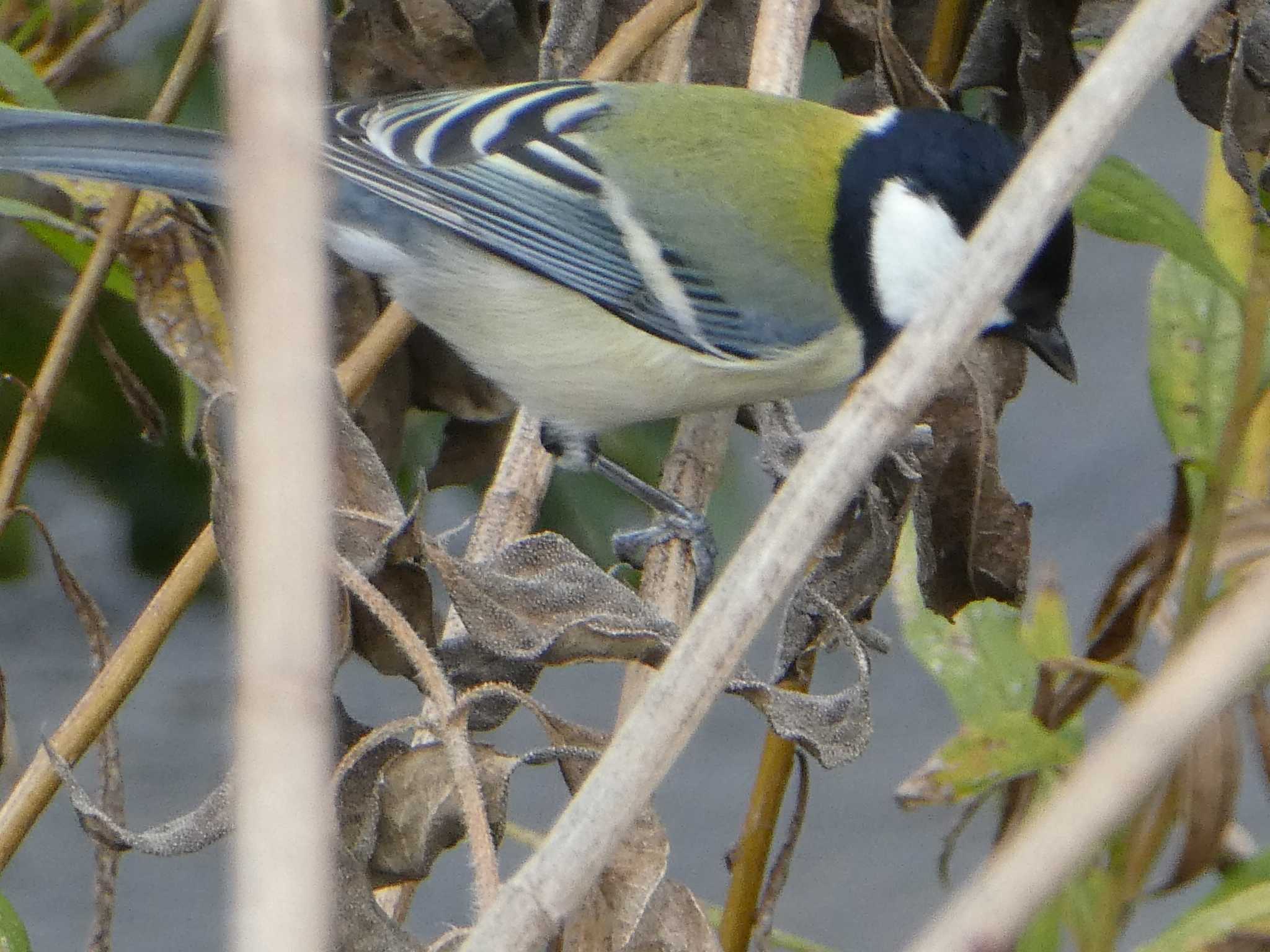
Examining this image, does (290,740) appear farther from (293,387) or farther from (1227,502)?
(1227,502)

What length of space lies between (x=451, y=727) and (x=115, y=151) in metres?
0.81

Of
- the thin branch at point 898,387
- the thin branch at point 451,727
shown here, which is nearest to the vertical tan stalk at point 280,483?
the thin branch at point 898,387

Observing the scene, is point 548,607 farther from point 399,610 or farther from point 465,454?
point 465,454

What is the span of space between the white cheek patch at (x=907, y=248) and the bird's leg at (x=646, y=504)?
33 centimetres

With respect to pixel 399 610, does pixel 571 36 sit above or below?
above

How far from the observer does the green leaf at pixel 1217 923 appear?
960 millimetres

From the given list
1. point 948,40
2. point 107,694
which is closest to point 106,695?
point 107,694

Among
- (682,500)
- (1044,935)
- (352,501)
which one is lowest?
(1044,935)

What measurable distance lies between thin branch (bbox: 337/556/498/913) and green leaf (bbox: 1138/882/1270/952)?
1.41ft

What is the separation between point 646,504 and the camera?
181 centimetres

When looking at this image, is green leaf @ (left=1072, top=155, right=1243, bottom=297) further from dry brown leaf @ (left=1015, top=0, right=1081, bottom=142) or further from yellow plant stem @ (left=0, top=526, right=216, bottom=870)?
yellow plant stem @ (left=0, top=526, right=216, bottom=870)


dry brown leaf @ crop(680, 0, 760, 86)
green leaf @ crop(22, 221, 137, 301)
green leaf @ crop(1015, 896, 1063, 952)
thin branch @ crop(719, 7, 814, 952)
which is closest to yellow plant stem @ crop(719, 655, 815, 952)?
thin branch @ crop(719, 7, 814, 952)

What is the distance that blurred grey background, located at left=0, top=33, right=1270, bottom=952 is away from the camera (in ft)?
7.17

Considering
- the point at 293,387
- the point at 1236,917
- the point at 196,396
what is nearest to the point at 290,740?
the point at 293,387
